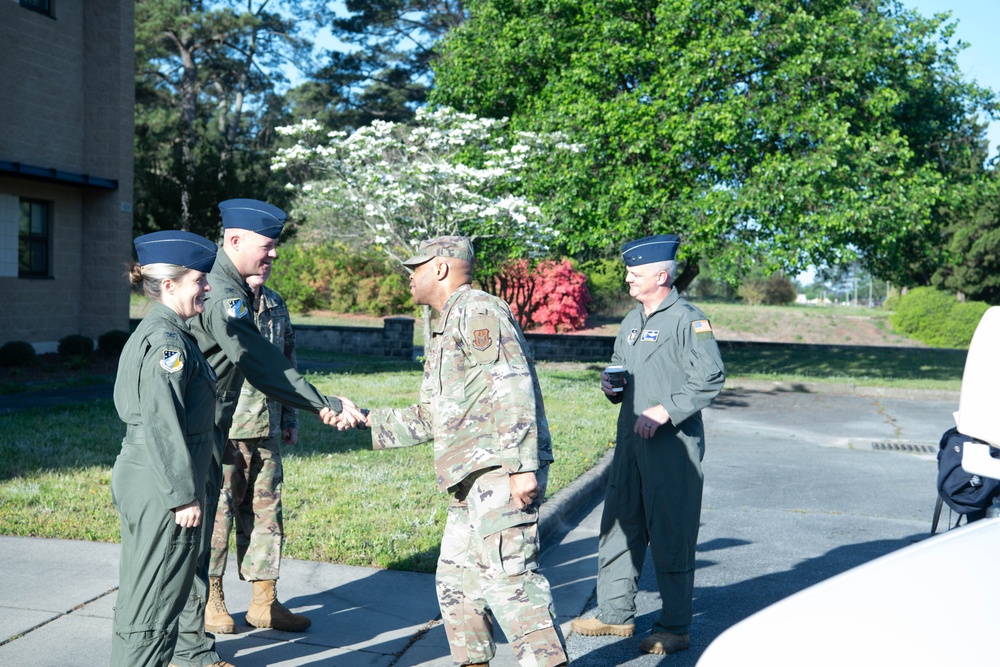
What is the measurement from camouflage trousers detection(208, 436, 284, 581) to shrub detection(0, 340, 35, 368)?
12098mm

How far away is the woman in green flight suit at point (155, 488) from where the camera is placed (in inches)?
123

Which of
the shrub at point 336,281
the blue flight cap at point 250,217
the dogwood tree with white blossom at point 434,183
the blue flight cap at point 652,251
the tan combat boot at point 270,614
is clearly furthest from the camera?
the shrub at point 336,281

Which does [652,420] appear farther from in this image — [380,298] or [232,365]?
[380,298]

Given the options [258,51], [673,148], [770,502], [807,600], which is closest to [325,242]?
[258,51]

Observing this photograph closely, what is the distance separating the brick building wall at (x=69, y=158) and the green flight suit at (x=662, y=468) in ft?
45.2

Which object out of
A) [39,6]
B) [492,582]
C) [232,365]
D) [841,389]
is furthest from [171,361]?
[39,6]

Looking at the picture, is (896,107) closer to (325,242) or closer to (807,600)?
(325,242)

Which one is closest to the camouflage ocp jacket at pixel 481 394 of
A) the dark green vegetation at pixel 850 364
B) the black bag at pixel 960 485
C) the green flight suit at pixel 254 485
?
the green flight suit at pixel 254 485

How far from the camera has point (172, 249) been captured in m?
3.31

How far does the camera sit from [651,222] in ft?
56.0

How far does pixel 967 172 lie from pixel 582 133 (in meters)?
9.70

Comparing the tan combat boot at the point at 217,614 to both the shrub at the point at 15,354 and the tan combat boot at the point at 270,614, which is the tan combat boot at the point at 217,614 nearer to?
the tan combat boot at the point at 270,614

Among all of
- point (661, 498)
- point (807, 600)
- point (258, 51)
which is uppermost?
point (258, 51)

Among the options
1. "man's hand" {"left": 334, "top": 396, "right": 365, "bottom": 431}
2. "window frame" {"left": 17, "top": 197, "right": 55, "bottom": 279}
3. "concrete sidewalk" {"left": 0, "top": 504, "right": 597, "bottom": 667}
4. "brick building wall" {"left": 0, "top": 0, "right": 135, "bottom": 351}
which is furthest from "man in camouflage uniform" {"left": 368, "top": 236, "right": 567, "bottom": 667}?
"window frame" {"left": 17, "top": 197, "right": 55, "bottom": 279}
